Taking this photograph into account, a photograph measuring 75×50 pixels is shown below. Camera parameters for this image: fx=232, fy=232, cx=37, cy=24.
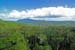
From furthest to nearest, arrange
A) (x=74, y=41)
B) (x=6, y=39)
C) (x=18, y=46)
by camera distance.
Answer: (x=74, y=41) < (x=6, y=39) < (x=18, y=46)

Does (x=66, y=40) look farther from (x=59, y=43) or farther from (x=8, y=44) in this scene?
(x=8, y=44)

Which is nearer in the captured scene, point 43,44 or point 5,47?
point 5,47

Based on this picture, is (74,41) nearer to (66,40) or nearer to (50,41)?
(66,40)

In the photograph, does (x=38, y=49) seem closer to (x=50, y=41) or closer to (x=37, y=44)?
(x=37, y=44)

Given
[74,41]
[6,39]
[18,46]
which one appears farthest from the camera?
[74,41]

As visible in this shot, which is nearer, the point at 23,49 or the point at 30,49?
the point at 23,49

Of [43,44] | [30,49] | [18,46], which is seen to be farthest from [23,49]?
[43,44]

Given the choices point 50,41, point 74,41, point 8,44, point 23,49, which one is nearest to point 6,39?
point 8,44
